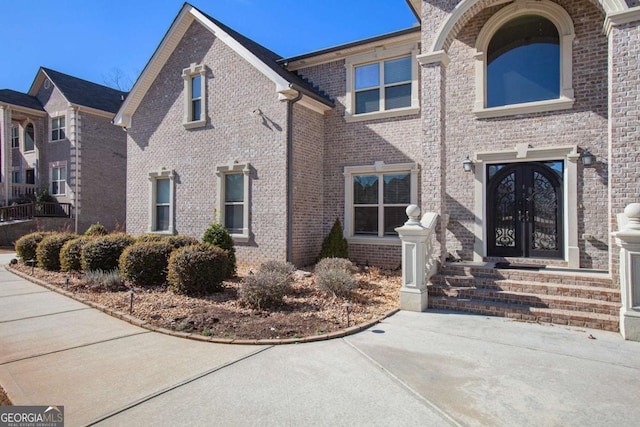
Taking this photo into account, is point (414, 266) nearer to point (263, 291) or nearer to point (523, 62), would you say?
point (263, 291)

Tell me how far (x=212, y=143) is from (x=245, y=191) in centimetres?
218

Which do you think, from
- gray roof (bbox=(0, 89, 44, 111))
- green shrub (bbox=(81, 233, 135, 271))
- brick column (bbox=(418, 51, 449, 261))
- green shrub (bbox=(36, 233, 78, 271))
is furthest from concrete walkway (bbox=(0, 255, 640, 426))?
gray roof (bbox=(0, 89, 44, 111))

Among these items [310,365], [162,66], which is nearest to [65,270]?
[162,66]

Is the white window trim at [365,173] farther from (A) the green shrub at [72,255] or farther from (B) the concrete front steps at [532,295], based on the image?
(A) the green shrub at [72,255]

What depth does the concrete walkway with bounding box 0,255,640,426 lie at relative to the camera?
126 inches

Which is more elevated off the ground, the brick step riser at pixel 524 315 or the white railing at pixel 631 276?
the white railing at pixel 631 276

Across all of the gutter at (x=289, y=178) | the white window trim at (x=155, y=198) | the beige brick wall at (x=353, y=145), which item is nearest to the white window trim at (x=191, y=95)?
the white window trim at (x=155, y=198)

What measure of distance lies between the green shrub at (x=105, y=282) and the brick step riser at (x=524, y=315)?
6.42 metres

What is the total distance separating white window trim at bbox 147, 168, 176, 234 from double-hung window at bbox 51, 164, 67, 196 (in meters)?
9.91

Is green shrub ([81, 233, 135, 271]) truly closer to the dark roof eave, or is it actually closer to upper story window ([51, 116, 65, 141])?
the dark roof eave

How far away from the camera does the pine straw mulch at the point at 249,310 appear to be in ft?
17.7

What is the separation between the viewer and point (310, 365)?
4.21 meters

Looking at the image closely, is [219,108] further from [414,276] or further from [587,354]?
[587,354]

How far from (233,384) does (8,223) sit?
20.3m
